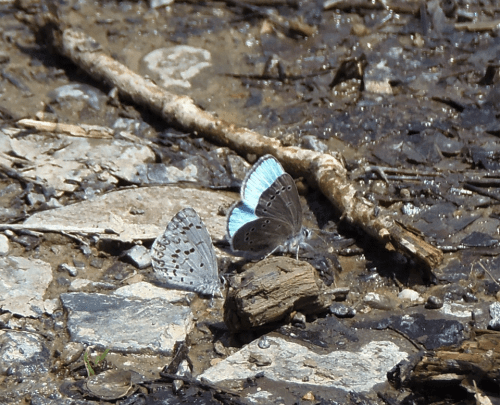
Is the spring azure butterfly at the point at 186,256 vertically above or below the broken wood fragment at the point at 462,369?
below

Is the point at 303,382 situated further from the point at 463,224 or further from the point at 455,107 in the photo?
the point at 455,107

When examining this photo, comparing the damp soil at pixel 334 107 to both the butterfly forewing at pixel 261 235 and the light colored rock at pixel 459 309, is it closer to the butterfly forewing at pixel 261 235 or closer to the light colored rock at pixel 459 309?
the light colored rock at pixel 459 309

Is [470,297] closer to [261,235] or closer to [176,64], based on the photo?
[261,235]

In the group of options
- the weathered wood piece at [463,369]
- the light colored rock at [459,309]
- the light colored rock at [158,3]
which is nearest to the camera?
the weathered wood piece at [463,369]

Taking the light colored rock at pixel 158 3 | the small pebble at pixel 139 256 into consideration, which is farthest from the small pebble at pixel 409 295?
the light colored rock at pixel 158 3

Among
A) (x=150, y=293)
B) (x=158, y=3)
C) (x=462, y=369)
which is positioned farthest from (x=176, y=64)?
(x=462, y=369)

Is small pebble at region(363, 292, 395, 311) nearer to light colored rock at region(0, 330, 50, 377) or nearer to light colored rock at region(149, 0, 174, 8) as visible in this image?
light colored rock at region(0, 330, 50, 377)

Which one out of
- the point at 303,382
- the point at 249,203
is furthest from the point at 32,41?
the point at 303,382
